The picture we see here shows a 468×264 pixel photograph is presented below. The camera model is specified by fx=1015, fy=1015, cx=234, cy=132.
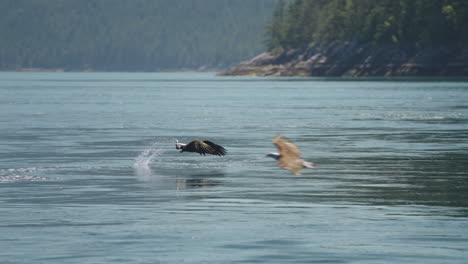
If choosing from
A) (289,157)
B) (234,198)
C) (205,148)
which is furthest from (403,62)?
(289,157)

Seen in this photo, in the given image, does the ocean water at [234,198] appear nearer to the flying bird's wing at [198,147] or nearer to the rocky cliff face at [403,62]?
the flying bird's wing at [198,147]

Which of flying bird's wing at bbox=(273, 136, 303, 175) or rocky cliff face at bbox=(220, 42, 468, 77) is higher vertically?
rocky cliff face at bbox=(220, 42, 468, 77)

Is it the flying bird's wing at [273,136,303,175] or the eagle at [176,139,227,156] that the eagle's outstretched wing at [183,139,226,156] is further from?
the flying bird's wing at [273,136,303,175]

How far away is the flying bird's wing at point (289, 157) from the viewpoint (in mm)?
18281

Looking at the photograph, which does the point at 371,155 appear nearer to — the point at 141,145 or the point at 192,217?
the point at 141,145

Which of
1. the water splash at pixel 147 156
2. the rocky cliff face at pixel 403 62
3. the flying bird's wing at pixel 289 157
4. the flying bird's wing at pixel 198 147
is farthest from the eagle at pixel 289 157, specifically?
the rocky cliff face at pixel 403 62

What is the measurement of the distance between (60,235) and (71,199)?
187 inches

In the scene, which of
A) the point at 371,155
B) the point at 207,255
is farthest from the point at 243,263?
the point at 371,155

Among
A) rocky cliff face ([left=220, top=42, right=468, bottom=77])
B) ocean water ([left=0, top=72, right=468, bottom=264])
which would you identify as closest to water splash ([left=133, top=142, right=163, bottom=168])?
ocean water ([left=0, top=72, right=468, bottom=264])

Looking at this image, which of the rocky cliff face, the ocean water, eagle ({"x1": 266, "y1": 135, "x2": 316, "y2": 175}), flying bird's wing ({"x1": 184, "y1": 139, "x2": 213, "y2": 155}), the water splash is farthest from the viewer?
the rocky cliff face

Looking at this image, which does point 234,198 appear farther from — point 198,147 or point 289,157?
point 289,157

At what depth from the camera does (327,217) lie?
2077 cm

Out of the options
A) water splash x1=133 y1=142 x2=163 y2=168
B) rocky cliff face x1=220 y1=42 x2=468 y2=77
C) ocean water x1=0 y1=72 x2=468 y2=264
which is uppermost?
rocky cliff face x1=220 y1=42 x2=468 y2=77

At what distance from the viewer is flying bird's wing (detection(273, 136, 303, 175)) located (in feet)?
60.0
